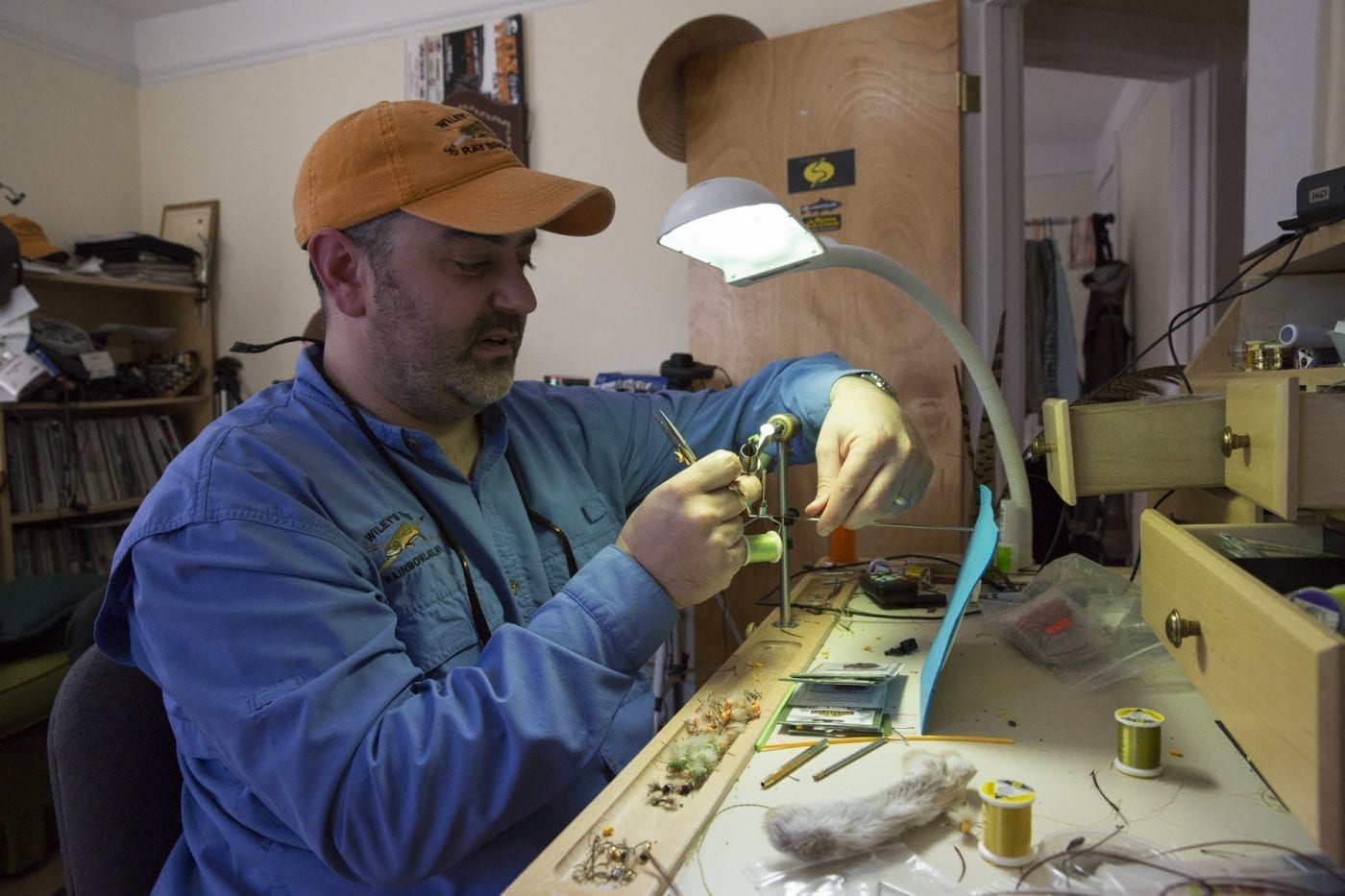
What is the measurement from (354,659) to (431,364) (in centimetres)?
48

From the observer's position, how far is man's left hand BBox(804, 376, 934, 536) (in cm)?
117

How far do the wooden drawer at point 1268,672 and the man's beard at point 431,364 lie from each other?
889mm

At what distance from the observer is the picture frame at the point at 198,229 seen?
150 inches

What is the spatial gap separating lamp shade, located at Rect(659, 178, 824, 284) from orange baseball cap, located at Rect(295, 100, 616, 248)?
0.57ft

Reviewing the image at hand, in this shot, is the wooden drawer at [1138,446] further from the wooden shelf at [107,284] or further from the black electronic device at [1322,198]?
the wooden shelf at [107,284]

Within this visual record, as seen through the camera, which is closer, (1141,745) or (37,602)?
(1141,745)

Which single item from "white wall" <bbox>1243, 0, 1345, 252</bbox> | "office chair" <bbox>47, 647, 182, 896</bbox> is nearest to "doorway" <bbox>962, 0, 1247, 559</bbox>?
"white wall" <bbox>1243, 0, 1345, 252</bbox>

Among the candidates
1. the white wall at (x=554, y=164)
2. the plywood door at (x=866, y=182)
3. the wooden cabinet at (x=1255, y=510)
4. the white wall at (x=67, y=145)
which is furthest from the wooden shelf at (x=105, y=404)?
the wooden cabinet at (x=1255, y=510)

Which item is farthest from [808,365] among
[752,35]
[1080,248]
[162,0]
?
[1080,248]

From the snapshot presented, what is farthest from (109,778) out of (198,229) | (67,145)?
(67,145)

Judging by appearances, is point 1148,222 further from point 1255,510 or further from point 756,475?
point 756,475

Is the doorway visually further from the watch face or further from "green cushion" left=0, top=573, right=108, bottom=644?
"green cushion" left=0, top=573, right=108, bottom=644

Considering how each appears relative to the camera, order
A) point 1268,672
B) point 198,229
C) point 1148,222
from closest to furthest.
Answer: point 1268,672, point 198,229, point 1148,222

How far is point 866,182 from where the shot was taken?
250cm
